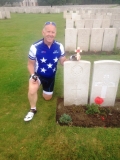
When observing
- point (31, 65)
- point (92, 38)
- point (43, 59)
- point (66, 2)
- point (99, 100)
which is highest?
point (66, 2)

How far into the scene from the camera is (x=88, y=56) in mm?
6695

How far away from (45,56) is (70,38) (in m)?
3.86

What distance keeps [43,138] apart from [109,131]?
1.22m

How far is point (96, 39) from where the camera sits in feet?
22.9

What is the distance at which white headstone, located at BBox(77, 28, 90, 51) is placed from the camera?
21.9 ft

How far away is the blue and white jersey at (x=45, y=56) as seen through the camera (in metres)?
3.21

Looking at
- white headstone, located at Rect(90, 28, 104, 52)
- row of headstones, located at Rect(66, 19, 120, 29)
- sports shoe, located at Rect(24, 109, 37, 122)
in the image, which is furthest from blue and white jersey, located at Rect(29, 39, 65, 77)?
row of headstones, located at Rect(66, 19, 120, 29)

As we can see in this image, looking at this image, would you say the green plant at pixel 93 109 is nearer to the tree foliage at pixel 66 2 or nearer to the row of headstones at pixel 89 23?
the row of headstones at pixel 89 23

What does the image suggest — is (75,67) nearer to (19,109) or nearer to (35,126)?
(35,126)

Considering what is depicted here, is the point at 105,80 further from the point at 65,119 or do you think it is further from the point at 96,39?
the point at 96,39

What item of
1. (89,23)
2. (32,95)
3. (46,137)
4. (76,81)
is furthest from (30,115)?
(89,23)

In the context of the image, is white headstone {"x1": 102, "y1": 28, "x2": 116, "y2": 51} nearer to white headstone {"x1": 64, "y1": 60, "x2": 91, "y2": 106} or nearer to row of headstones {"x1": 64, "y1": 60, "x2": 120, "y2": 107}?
row of headstones {"x1": 64, "y1": 60, "x2": 120, "y2": 107}

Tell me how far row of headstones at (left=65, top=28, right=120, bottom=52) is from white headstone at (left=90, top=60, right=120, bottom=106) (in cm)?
393

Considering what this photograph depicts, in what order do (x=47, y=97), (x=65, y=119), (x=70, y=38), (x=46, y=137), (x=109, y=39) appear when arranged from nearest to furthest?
(x=46, y=137)
(x=65, y=119)
(x=47, y=97)
(x=70, y=38)
(x=109, y=39)
